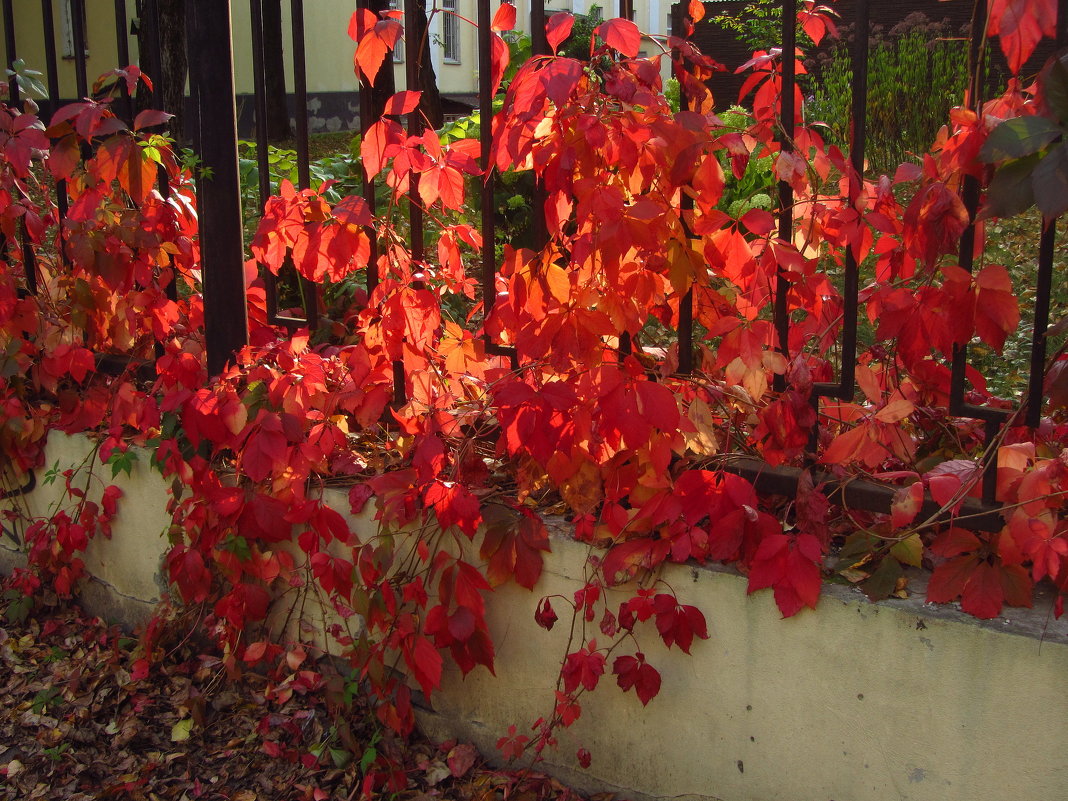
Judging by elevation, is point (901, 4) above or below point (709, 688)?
above

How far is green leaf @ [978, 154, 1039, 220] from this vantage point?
1485mm

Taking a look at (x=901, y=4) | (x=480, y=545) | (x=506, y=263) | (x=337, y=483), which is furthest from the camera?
(x=901, y=4)

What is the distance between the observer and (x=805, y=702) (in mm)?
1799

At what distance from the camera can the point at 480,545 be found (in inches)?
84.6

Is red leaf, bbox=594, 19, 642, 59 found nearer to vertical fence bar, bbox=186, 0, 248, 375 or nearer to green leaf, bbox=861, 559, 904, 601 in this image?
green leaf, bbox=861, 559, 904, 601

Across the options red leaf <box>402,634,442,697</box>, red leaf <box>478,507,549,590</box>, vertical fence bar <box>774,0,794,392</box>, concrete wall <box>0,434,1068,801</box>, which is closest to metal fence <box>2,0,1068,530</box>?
vertical fence bar <box>774,0,794,392</box>

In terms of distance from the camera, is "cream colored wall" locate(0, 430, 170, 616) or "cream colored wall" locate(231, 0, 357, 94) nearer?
"cream colored wall" locate(0, 430, 170, 616)

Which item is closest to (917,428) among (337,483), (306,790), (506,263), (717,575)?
(717,575)

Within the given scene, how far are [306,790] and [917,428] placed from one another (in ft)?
5.00

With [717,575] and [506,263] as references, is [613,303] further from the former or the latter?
[717,575]

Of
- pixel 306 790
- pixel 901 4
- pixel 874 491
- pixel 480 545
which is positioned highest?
pixel 901 4

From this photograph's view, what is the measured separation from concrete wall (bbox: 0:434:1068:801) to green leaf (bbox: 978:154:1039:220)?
25.4 inches

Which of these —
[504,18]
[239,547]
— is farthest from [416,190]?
[239,547]

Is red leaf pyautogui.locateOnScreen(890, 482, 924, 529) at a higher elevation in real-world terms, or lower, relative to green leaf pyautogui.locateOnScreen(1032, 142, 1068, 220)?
lower
